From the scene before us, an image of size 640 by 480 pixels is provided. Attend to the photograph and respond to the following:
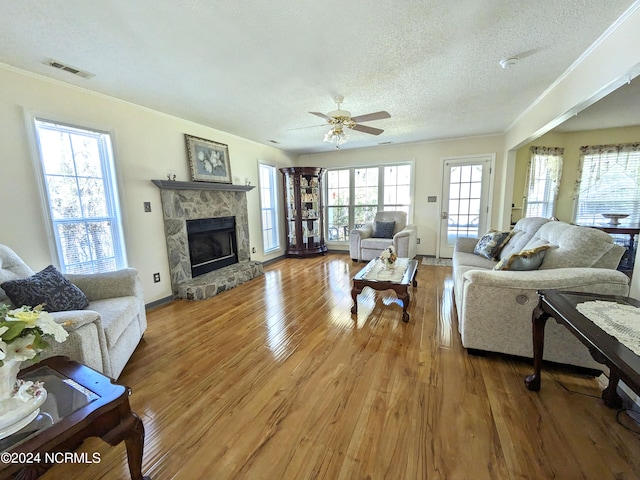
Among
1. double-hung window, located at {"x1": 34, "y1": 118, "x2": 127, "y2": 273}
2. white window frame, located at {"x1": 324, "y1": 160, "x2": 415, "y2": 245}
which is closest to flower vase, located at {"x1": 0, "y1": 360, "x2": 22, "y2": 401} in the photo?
double-hung window, located at {"x1": 34, "y1": 118, "x2": 127, "y2": 273}

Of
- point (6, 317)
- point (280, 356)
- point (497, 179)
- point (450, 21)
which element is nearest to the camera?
point (6, 317)

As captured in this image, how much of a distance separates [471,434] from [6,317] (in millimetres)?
2083

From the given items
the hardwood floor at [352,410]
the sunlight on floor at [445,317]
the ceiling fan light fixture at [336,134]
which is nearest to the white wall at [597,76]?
the hardwood floor at [352,410]

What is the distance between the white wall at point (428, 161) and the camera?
4836 mm

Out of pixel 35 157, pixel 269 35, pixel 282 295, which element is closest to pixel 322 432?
pixel 282 295

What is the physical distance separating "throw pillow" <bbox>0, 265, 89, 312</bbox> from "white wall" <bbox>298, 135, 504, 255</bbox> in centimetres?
520

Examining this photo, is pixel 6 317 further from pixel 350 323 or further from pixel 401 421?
pixel 350 323

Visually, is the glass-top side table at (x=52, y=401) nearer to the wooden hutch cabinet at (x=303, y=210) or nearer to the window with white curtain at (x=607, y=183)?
the wooden hutch cabinet at (x=303, y=210)

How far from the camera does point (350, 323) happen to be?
2670 mm

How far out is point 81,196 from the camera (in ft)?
8.72

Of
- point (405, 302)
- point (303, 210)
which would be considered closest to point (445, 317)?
point (405, 302)

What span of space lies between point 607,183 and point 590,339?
5.35 m

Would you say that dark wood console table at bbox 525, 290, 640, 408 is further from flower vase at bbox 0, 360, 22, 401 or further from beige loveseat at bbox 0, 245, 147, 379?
beige loveseat at bbox 0, 245, 147, 379

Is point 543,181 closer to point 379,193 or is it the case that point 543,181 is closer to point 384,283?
point 379,193
